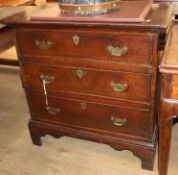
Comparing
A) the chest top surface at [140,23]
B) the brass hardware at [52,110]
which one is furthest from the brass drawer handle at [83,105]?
the chest top surface at [140,23]

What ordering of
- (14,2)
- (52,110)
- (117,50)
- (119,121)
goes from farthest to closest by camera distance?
(14,2) → (52,110) → (119,121) → (117,50)

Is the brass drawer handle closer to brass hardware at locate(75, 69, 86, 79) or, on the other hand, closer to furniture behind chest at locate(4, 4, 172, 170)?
furniture behind chest at locate(4, 4, 172, 170)

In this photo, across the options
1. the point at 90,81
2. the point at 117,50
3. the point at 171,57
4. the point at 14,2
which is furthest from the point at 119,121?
the point at 14,2

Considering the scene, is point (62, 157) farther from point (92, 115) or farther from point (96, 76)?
point (96, 76)

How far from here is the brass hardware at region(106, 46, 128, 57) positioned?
1241 mm

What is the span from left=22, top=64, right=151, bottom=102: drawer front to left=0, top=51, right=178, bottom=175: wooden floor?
48 centimetres

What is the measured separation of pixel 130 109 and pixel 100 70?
279 millimetres

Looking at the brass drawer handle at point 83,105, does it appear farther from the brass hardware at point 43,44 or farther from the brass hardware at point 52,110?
the brass hardware at point 43,44

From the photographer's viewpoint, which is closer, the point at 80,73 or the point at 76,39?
the point at 76,39

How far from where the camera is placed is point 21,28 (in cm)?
142

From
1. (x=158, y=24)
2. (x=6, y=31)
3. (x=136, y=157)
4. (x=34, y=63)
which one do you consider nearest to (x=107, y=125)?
(x=136, y=157)

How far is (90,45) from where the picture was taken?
4.29ft

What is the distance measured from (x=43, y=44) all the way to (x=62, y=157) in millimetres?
795

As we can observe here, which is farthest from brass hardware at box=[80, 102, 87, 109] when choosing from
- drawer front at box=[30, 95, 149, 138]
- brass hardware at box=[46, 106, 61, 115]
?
brass hardware at box=[46, 106, 61, 115]
